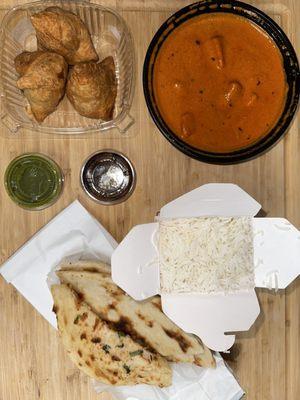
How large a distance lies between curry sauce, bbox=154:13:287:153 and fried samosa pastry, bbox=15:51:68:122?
12.9 inches

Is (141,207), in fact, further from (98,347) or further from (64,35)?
(64,35)

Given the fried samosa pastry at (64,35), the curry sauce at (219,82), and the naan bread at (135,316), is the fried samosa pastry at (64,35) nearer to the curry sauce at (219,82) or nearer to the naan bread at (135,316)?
the curry sauce at (219,82)

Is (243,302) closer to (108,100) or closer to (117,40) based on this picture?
(108,100)

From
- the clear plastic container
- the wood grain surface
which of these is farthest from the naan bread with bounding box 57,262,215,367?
the clear plastic container

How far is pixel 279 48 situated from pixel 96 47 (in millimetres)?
644

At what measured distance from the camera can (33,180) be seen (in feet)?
6.24

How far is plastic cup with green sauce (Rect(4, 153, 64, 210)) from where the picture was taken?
6.21ft

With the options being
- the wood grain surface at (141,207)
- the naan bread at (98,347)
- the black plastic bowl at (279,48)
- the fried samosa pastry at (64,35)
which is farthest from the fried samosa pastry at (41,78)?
the naan bread at (98,347)

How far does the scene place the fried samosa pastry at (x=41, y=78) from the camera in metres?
1.75

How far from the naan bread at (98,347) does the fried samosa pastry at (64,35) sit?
79 centimetres

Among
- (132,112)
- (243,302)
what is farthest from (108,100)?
(243,302)

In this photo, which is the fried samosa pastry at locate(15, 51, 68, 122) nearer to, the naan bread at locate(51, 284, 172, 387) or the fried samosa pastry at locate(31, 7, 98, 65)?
the fried samosa pastry at locate(31, 7, 98, 65)

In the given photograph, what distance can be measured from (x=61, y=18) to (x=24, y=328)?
1.10 meters

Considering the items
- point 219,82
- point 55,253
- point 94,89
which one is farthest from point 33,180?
point 219,82
